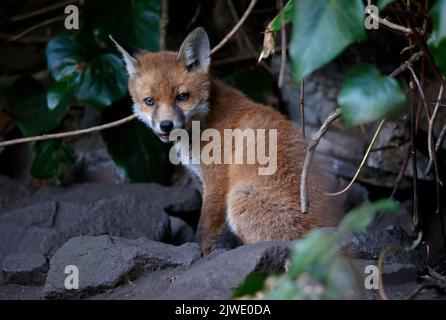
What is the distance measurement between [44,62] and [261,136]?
4.69m

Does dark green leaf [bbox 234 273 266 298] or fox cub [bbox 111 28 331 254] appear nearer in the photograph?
dark green leaf [bbox 234 273 266 298]

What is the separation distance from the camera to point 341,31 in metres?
2.97

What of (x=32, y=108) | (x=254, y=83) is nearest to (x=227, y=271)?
(x=254, y=83)

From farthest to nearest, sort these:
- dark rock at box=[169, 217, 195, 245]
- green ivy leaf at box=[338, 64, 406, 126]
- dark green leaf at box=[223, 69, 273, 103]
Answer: dark green leaf at box=[223, 69, 273, 103] < dark rock at box=[169, 217, 195, 245] < green ivy leaf at box=[338, 64, 406, 126]

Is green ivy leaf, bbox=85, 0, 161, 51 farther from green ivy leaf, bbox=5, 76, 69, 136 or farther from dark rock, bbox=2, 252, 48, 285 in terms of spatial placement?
dark rock, bbox=2, 252, 48, 285

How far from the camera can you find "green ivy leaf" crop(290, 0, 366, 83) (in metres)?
2.92

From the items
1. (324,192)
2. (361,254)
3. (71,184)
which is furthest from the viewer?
(71,184)

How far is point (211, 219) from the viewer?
530 centimetres

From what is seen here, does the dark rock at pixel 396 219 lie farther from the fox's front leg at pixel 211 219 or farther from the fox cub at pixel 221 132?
the fox's front leg at pixel 211 219

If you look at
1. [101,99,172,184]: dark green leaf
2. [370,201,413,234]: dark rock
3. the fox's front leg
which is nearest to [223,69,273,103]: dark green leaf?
[101,99,172,184]: dark green leaf

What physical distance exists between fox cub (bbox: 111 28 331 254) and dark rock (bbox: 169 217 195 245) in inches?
41.9

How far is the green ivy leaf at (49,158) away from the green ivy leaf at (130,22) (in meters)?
1.45
